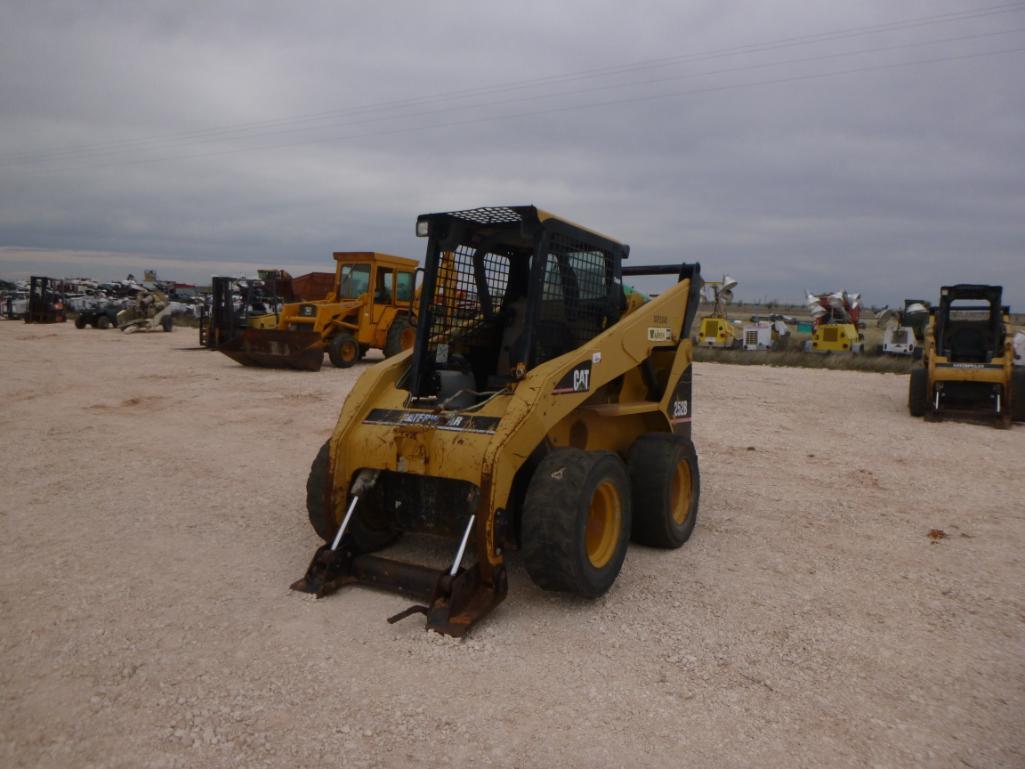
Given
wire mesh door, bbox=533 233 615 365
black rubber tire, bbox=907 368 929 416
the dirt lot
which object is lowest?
the dirt lot

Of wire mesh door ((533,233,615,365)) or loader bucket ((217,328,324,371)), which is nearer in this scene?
wire mesh door ((533,233,615,365))

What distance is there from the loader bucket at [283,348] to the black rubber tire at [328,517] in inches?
436

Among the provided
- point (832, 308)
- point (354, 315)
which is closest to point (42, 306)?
point (354, 315)

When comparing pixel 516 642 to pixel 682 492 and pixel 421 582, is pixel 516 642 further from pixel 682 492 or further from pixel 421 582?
pixel 682 492

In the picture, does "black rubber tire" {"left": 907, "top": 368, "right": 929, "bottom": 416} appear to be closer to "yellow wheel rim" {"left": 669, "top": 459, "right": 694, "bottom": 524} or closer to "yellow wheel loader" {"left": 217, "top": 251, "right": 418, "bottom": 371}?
"yellow wheel rim" {"left": 669, "top": 459, "right": 694, "bottom": 524}

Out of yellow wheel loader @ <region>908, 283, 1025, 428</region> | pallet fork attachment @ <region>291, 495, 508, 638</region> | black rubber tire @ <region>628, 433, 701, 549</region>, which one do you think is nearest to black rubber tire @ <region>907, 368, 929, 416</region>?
yellow wheel loader @ <region>908, 283, 1025, 428</region>

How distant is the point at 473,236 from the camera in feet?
17.3

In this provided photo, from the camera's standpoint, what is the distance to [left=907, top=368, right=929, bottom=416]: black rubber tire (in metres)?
12.3

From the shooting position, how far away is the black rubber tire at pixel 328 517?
4.65 m

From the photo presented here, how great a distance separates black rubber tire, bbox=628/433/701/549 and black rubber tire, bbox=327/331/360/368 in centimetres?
→ 1197

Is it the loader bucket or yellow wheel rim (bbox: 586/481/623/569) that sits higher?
the loader bucket

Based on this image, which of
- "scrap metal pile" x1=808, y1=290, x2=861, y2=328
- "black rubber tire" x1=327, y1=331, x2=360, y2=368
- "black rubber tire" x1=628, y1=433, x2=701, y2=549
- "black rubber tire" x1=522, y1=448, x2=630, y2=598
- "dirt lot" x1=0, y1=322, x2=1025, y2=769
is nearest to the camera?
"dirt lot" x1=0, y1=322, x2=1025, y2=769

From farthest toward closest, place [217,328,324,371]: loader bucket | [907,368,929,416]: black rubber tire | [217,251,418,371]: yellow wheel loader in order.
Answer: [217,251,418,371]: yellow wheel loader, [217,328,324,371]: loader bucket, [907,368,929,416]: black rubber tire

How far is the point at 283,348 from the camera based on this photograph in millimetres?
15727
